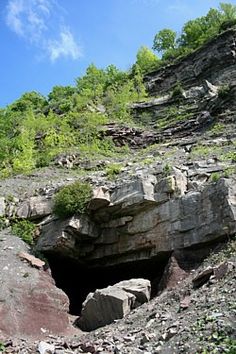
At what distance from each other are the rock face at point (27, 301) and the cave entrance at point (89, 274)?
216cm

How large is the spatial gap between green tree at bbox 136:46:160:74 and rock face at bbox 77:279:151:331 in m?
35.6

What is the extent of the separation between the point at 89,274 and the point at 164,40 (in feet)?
154

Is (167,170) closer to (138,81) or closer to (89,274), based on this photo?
(89,274)

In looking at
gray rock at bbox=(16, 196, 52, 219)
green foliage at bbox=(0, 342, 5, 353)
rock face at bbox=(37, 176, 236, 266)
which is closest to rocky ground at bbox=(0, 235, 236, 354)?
green foliage at bbox=(0, 342, 5, 353)

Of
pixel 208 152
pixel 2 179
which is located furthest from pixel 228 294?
pixel 2 179

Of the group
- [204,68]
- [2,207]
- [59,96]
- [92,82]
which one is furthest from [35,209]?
[59,96]

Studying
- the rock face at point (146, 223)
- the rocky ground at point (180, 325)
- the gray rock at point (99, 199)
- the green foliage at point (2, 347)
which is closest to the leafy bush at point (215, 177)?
the rock face at point (146, 223)

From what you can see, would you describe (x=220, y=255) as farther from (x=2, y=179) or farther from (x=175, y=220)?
(x=2, y=179)

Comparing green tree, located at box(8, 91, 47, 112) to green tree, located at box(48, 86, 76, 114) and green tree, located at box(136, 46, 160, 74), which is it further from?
green tree, located at box(136, 46, 160, 74)

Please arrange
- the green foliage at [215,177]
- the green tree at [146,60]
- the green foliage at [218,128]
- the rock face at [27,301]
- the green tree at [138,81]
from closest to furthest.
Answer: the rock face at [27,301] → the green foliage at [215,177] → the green foliage at [218,128] → the green tree at [138,81] → the green tree at [146,60]

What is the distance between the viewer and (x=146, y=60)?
55031mm

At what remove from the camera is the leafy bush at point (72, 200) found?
19109mm

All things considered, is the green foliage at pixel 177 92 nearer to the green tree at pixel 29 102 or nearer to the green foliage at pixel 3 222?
the green tree at pixel 29 102

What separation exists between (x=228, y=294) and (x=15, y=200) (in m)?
13.1
